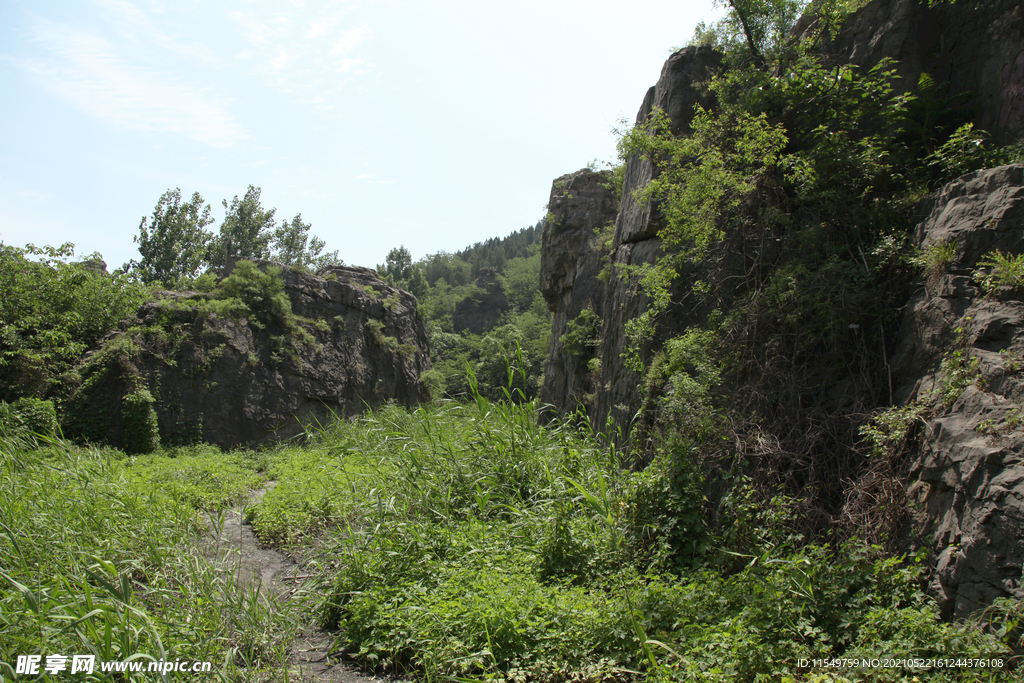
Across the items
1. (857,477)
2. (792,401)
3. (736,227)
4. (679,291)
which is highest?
(736,227)

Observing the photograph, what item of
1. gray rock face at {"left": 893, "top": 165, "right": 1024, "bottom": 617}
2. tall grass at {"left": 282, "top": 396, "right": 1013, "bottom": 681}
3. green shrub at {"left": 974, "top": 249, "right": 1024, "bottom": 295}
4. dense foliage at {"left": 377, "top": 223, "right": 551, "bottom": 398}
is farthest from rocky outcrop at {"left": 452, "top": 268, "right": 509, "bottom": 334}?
green shrub at {"left": 974, "top": 249, "right": 1024, "bottom": 295}

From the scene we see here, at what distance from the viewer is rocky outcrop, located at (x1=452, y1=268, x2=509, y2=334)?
2832 inches

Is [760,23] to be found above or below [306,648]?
above

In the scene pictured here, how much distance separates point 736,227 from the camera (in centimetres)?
640

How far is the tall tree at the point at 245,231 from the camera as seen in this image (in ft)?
139

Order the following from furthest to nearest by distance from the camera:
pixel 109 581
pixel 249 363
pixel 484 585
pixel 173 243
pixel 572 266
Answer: pixel 173 243
pixel 572 266
pixel 249 363
pixel 484 585
pixel 109 581

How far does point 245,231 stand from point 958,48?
151 feet

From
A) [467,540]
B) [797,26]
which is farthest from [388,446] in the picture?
[797,26]

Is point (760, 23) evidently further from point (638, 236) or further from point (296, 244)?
point (296, 244)

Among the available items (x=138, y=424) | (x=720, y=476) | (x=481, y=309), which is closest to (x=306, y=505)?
(x=720, y=476)

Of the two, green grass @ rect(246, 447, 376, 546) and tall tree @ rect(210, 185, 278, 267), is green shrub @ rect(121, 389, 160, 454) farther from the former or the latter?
tall tree @ rect(210, 185, 278, 267)

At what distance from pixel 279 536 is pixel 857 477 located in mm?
5831

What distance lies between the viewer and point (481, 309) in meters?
72.8

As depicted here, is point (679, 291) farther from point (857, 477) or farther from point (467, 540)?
point (467, 540)
